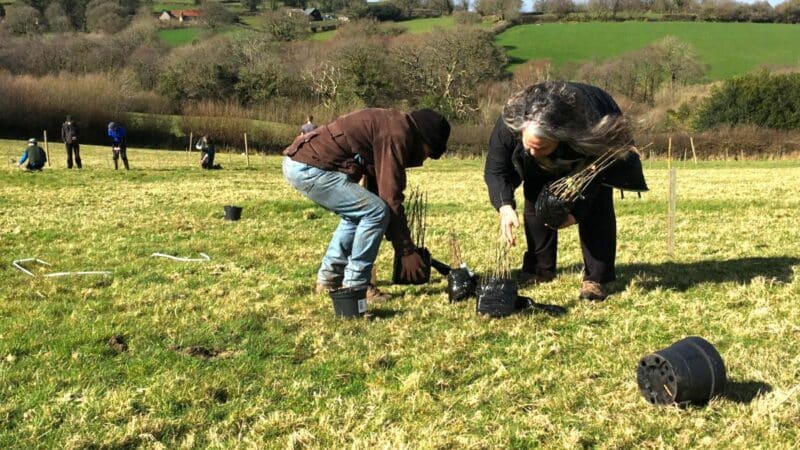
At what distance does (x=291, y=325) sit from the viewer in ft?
15.7

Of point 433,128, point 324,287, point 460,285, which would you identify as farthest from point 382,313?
point 433,128

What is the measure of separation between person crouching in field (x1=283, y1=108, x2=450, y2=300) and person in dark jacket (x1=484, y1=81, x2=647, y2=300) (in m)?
0.57

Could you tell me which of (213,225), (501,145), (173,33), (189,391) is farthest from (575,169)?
(173,33)

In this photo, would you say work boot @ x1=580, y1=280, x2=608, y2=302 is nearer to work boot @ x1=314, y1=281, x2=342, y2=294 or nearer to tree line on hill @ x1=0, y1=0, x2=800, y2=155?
work boot @ x1=314, y1=281, x2=342, y2=294

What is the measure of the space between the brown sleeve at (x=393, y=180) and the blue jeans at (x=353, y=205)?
0.20 feet

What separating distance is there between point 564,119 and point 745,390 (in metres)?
1.96

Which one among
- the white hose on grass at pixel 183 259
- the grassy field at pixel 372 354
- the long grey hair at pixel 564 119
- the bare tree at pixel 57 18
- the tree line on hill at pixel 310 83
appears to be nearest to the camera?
the grassy field at pixel 372 354

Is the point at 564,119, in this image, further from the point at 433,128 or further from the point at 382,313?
the point at 382,313

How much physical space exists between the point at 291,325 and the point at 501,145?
2144 millimetres

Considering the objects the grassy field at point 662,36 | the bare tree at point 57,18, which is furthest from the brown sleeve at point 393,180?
the bare tree at point 57,18

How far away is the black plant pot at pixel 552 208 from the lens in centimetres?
483

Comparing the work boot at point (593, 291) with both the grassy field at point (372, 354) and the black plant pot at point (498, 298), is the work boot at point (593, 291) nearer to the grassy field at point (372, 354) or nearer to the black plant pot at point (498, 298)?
the grassy field at point (372, 354)

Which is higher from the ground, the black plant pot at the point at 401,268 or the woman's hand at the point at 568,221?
the woman's hand at the point at 568,221

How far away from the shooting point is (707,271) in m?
6.41
